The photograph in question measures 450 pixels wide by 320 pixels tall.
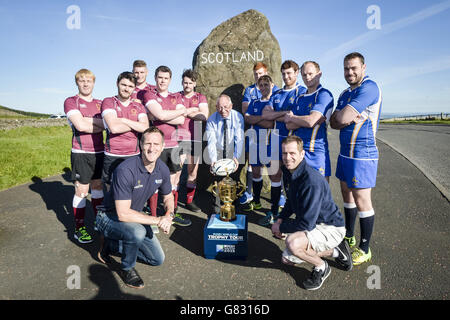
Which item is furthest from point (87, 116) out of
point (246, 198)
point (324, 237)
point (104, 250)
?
point (324, 237)

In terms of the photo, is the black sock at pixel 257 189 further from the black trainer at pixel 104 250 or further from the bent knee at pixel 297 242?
the black trainer at pixel 104 250

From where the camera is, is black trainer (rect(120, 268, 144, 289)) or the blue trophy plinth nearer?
black trainer (rect(120, 268, 144, 289))

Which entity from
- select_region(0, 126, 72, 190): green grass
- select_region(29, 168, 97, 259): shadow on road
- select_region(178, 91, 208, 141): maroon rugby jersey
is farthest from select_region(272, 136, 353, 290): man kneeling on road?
select_region(0, 126, 72, 190): green grass

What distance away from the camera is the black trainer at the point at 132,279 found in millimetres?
3007

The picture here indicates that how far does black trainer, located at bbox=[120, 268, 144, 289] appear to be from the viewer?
3007mm

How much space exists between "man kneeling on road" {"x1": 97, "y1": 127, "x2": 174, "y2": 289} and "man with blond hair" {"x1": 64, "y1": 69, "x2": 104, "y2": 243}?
0.91m

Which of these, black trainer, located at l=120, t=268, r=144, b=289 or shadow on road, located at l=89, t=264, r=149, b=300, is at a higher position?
black trainer, located at l=120, t=268, r=144, b=289

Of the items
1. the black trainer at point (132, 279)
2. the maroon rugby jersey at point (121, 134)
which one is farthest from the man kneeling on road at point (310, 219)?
the maroon rugby jersey at point (121, 134)

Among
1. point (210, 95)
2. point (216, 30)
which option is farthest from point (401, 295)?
point (216, 30)

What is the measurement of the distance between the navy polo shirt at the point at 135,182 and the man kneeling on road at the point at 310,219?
1614 mm

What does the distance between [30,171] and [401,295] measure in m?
9.74

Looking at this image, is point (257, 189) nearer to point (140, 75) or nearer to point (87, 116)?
point (140, 75)

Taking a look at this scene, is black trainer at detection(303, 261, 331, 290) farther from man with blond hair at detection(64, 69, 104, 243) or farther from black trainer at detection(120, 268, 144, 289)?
man with blond hair at detection(64, 69, 104, 243)

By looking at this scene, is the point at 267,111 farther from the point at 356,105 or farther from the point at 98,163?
the point at 98,163
